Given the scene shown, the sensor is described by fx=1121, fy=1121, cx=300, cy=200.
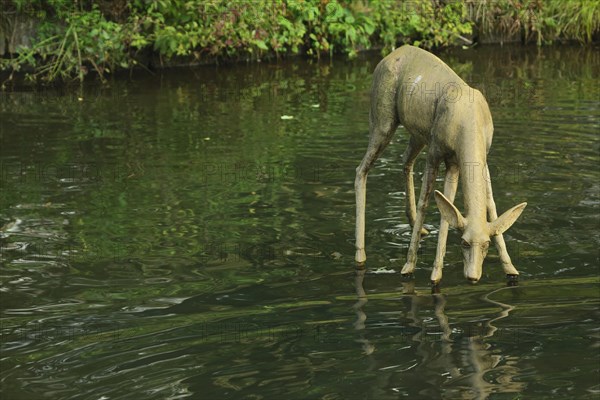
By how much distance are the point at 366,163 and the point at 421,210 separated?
2.20 feet

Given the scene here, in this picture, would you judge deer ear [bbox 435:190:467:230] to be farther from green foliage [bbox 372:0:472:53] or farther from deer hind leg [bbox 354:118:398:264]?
green foliage [bbox 372:0:472:53]

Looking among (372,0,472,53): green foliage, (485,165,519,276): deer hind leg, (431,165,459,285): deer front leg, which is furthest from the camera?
(372,0,472,53): green foliage

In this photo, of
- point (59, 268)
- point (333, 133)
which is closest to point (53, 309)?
point (59, 268)

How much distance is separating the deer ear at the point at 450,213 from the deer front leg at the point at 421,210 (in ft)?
2.19

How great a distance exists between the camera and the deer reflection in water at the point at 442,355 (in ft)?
21.0

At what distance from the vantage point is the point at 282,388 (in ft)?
21.2

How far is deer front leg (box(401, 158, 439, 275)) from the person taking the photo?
7797 millimetres

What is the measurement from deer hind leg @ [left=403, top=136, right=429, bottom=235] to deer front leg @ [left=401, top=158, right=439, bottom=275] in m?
0.42

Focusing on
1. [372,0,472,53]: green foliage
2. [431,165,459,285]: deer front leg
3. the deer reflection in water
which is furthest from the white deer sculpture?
[372,0,472,53]: green foliage

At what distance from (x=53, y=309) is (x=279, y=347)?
1829 mm

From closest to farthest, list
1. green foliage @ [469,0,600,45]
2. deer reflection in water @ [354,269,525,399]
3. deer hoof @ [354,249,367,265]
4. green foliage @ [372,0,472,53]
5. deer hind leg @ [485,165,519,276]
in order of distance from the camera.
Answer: deer reflection in water @ [354,269,525,399], deer hind leg @ [485,165,519,276], deer hoof @ [354,249,367,265], green foliage @ [372,0,472,53], green foliage @ [469,0,600,45]

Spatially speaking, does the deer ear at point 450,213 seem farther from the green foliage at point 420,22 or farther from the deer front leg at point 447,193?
the green foliage at point 420,22

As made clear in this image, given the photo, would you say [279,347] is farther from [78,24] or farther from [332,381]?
[78,24]

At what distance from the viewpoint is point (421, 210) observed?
8.01 m
